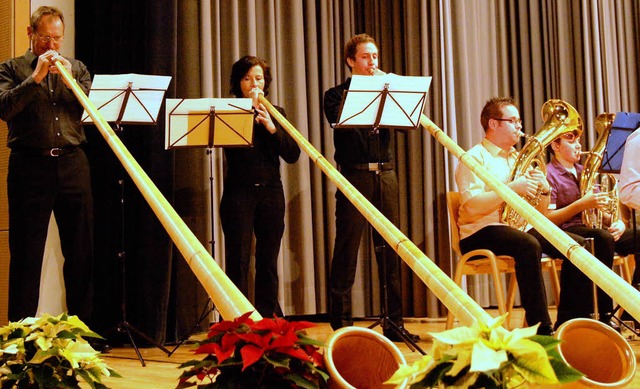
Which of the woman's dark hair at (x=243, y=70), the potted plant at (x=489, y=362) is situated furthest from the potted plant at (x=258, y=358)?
the woman's dark hair at (x=243, y=70)

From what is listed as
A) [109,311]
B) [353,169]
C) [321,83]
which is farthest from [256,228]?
[321,83]

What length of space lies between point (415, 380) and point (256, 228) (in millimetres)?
3443

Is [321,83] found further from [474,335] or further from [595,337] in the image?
[474,335]

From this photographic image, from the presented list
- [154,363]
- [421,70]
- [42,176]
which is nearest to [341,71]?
[421,70]

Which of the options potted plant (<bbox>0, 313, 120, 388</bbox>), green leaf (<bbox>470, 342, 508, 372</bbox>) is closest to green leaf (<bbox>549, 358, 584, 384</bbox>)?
green leaf (<bbox>470, 342, 508, 372</bbox>)

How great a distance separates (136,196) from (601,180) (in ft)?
8.39

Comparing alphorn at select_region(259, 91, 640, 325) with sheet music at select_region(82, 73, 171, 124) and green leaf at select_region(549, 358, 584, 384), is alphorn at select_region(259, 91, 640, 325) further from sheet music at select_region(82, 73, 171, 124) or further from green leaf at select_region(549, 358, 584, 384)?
sheet music at select_region(82, 73, 171, 124)

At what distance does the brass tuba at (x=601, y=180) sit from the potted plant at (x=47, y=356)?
126 inches

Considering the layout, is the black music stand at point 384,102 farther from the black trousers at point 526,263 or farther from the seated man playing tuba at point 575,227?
the seated man playing tuba at point 575,227

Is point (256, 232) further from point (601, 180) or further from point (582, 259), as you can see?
point (582, 259)

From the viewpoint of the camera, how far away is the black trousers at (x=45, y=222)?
13.1ft

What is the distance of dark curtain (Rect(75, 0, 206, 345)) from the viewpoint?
14.6ft

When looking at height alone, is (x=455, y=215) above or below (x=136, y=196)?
below

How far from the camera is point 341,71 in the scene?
5.92 metres
